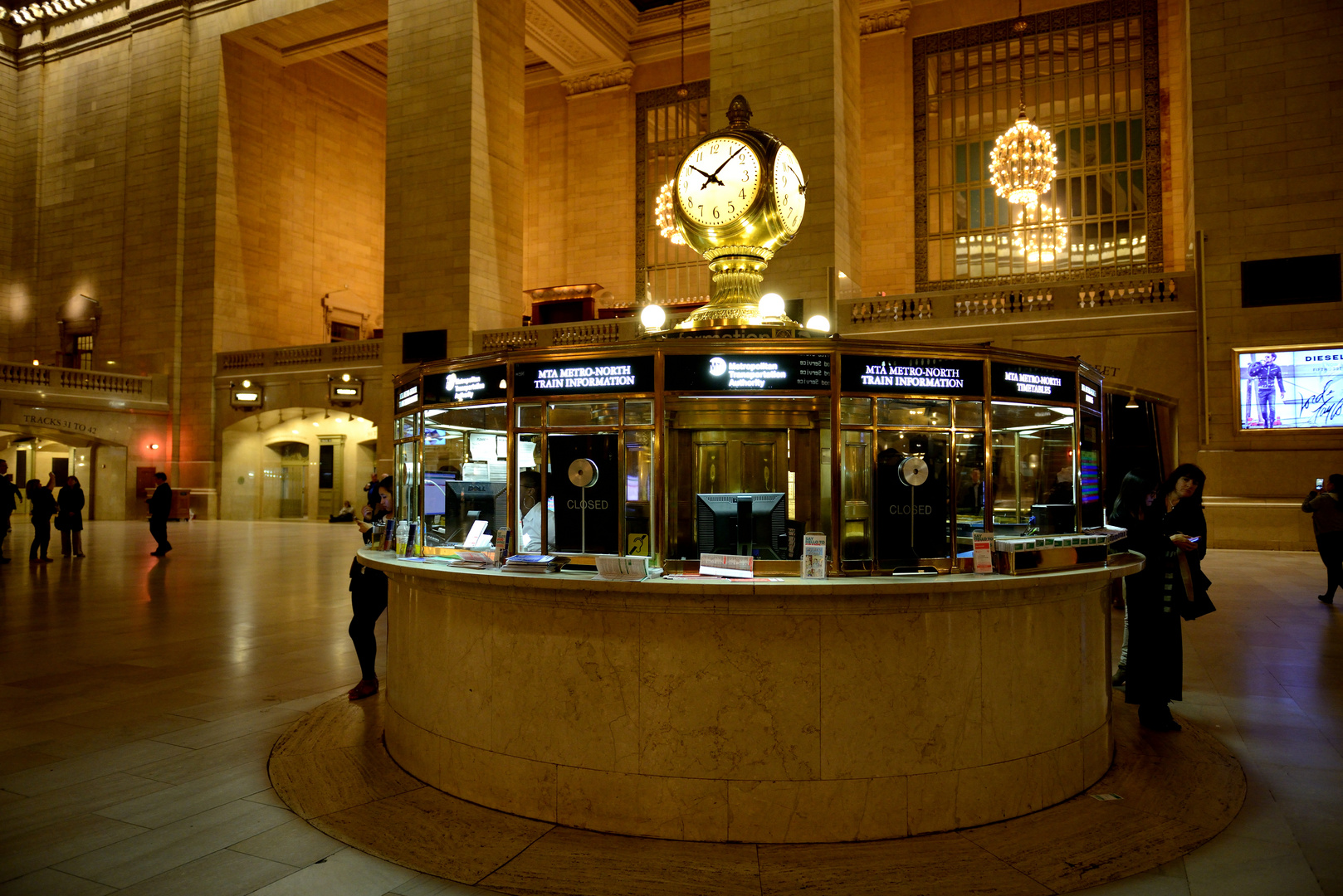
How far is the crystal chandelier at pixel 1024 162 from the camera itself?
18.5m

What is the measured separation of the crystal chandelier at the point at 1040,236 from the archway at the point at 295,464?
69.2ft

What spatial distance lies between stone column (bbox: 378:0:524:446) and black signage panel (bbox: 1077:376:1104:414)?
18.5 meters

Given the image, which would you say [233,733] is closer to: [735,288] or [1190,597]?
[735,288]

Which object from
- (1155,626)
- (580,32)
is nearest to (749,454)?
(1155,626)

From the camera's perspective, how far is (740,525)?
4.38 m

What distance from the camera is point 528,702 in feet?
13.8

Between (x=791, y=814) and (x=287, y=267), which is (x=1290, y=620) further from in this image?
(x=287, y=267)

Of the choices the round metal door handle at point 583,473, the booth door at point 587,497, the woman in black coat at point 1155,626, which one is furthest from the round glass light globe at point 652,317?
the woman in black coat at point 1155,626

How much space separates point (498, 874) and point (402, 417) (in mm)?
3144

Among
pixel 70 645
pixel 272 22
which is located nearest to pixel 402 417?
pixel 70 645

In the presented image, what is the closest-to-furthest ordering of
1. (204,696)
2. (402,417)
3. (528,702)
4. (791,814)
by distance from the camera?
1. (791,814)
2. (528,702)
3. (402,417)
4. (204,696)

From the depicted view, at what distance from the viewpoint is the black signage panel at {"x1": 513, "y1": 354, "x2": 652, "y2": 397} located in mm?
4316

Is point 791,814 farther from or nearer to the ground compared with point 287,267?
nearer to the ground

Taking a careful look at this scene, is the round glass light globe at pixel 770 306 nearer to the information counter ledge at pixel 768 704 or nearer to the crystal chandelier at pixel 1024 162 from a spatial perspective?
the information counter ledge at pixel 768 704
